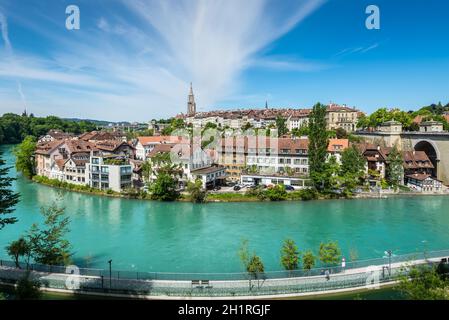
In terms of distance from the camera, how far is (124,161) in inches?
757

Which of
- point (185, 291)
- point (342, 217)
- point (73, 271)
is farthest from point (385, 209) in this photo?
point (73, 271)

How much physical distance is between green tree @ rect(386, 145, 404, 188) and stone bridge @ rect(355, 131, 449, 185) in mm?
4030

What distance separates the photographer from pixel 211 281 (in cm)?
711

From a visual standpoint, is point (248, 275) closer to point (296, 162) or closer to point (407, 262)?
point (407, 262)

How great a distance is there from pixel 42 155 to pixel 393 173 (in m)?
21.6

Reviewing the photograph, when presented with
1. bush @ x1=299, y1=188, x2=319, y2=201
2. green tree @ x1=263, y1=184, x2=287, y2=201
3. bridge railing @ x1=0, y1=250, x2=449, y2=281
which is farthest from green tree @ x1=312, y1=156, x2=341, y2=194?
bridge railing @ x1=0, y1=250, x2=449, y2=281

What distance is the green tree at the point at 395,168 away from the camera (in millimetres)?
18734

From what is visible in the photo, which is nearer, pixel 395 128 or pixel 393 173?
pixel 393 173

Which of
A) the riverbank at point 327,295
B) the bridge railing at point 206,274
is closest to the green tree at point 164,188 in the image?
the bridge railing at point 206,274

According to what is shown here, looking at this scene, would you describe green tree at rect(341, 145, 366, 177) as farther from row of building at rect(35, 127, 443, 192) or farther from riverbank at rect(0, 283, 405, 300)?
riverbank at rect(0, 283, 405, 300)

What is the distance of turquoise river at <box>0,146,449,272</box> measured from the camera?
9.55 meters

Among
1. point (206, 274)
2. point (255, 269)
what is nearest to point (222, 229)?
point (206, 274)

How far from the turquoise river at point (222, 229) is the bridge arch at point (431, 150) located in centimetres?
487

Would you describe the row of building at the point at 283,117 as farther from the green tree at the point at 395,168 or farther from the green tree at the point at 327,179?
the green tree at the point at 327,179
